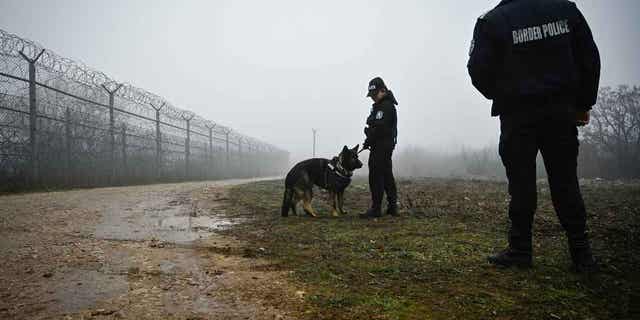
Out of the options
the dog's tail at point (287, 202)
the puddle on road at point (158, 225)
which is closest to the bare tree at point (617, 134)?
the dog's tail at point (287, 202)

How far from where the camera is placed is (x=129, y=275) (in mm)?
2295

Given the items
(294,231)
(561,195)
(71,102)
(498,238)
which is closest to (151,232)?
(294,231)

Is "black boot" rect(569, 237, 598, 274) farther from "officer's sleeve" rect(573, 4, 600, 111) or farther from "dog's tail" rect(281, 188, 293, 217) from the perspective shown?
"dog's tail" rect(281, 188, 293, 217)

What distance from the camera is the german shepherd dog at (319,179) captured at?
208 inches

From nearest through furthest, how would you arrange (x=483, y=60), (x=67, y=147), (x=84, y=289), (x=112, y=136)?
(x=84, y=289)
(x=483, y=60)
(x=67, y=147)
(x=112, y=136)

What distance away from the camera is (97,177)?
11594 millimetres

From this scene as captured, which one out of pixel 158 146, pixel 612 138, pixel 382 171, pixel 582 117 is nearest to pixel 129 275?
pixel 582 117

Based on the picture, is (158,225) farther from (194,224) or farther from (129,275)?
(129,275)

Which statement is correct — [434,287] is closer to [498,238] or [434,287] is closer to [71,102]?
[498,238]

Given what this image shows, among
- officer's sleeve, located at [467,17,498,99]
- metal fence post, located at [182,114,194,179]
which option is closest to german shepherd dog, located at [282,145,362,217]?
officer's sleeve, located at [467,17,498,99]

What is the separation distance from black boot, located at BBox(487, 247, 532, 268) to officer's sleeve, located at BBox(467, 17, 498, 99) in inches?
43.7

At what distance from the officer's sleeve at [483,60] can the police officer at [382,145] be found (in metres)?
2.63

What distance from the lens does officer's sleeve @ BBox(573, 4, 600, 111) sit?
239cm

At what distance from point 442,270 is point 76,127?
38.2 feet
